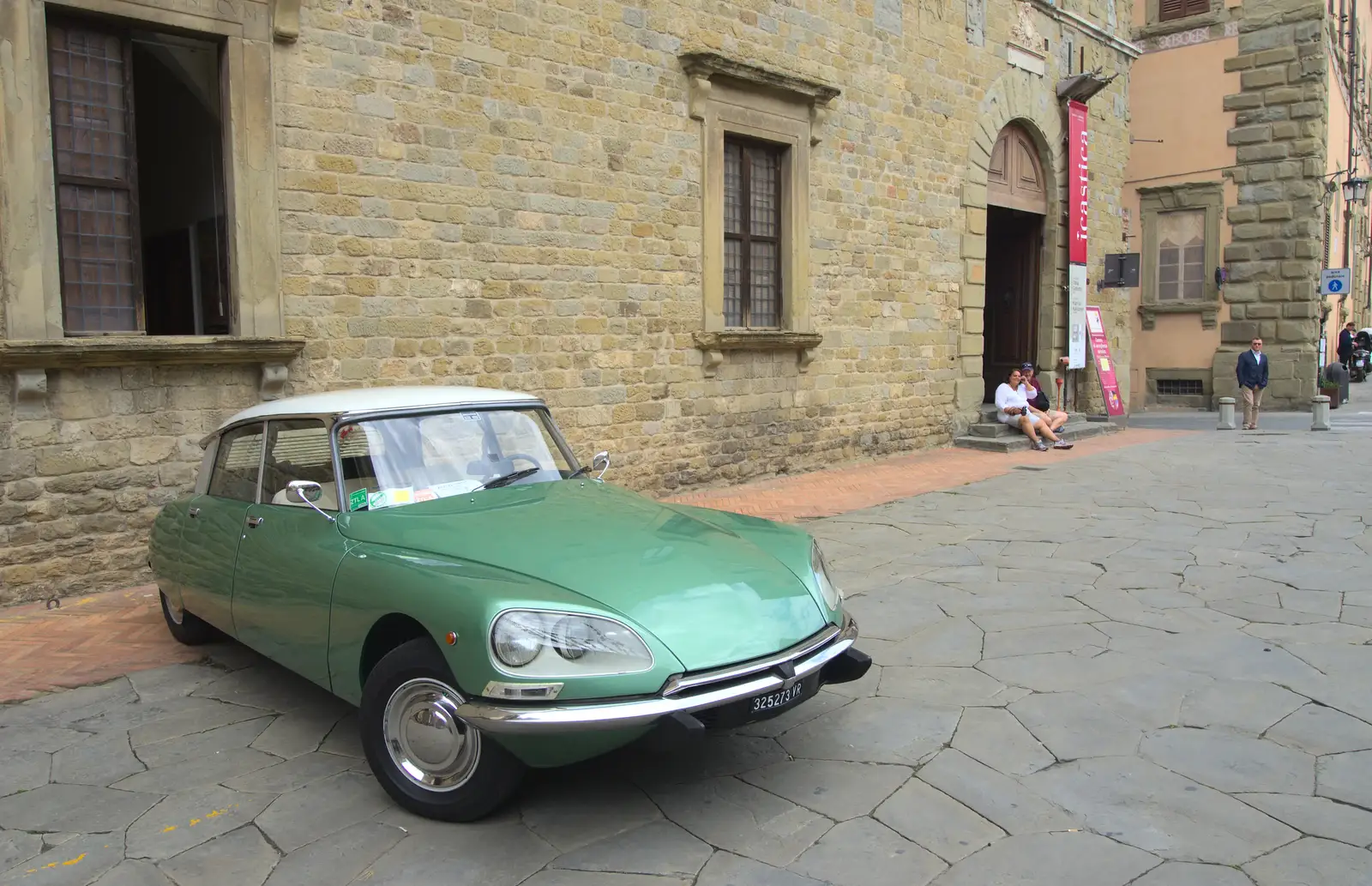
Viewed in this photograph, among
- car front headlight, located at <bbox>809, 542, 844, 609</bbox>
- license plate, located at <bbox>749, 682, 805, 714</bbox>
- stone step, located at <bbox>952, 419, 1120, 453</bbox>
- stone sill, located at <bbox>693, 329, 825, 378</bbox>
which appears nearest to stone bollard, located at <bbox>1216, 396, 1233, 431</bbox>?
stone step, located at <bbox>952, 419, 1120, 453</bbox>

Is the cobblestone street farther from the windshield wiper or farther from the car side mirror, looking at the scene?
the windshield wiper

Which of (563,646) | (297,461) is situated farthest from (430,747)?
(297,461)

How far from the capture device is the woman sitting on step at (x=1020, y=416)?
13.1m

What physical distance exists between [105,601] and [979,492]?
7462mm

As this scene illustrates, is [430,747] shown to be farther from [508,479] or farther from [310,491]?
[508,479]

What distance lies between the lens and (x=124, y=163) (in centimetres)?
648

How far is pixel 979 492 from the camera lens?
9.61 metres

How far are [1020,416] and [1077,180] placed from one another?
14.9 feet

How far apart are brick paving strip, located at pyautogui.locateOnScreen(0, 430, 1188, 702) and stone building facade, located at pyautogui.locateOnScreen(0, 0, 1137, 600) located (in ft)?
1.09

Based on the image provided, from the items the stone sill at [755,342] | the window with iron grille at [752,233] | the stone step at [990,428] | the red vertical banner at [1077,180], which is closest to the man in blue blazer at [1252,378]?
the red vertical banner at [1077,180]

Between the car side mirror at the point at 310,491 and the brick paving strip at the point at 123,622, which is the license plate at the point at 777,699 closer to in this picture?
the car side mirror at the point at 310,491

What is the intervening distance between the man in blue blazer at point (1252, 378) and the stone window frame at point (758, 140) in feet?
27.5

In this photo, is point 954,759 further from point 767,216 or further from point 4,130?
point 767,216

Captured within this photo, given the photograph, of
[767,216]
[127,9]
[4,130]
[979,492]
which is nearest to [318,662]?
[4,130]
